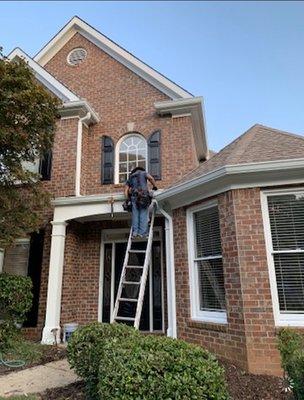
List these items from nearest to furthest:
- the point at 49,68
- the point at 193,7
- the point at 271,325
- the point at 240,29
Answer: the point at 193,7 < the point at 271,325 < the point at 240,29 < the point at 49,68

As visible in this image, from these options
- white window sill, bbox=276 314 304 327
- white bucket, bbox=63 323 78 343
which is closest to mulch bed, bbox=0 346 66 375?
white bucket, bbox=63 323 78 343

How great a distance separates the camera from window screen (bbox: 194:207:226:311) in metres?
5.60

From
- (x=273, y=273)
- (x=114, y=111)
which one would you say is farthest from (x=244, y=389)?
(x=114, y=111)

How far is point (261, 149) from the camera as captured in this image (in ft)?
19.7

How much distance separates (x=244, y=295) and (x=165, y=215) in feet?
7.94

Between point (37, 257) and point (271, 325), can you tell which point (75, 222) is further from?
point (271, 325)

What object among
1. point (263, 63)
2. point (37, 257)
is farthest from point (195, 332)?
point (263, 63)

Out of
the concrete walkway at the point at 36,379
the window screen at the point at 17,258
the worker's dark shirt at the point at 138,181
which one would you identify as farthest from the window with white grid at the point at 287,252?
the window screen at the point at 17,258

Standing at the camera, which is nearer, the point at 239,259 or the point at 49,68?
the point at 239,259

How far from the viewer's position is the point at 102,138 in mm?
9695

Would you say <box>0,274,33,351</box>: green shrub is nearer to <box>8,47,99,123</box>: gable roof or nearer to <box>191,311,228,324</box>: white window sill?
<box>191,311,228,324</box>: white window sill

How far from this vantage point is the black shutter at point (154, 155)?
897 centimetres

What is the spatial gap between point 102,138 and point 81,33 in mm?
4318

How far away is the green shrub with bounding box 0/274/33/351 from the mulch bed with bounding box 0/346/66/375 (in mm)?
806
